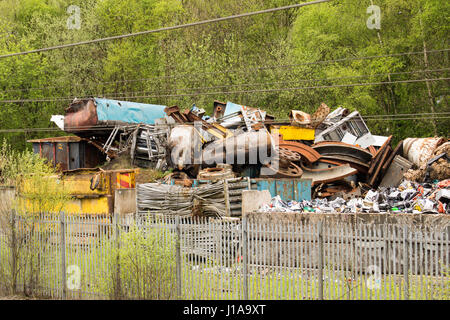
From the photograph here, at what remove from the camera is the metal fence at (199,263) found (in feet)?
33.3

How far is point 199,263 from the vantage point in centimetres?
1156

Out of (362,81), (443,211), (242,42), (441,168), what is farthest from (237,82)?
(443,211)

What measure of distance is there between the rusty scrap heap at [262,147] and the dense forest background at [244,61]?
20.8 ft

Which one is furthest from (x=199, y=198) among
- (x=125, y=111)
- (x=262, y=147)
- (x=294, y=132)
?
(x=125, y=111)

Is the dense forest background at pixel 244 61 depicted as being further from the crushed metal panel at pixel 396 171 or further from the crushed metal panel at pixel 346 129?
the crushed metal panel at pixel 396 171

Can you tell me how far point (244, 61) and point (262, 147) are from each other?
2098cm

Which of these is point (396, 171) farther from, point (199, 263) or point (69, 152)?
point (69, 152)

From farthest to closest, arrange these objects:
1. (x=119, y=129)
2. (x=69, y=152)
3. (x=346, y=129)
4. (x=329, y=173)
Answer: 1. (x=69, y=152)
2. (x=119, y=129)
3. (x=346, y=129)
4. (x=329, y=173)

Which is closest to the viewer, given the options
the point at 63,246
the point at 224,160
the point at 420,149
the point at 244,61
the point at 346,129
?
the point at 63,246

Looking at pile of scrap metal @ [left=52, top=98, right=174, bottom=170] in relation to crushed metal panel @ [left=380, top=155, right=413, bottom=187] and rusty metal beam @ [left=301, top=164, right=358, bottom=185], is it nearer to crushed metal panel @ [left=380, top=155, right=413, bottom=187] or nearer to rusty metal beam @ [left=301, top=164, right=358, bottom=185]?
rusty metal beam @ [left=301, top=164, right=358, bottom=185]

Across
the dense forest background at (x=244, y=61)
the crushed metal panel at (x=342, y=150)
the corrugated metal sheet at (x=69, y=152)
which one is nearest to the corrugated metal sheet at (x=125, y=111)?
the corrugated metal sheet at (x=69, y=152)

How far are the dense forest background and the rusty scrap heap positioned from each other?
6.35m

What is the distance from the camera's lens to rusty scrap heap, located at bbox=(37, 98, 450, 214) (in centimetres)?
1912
